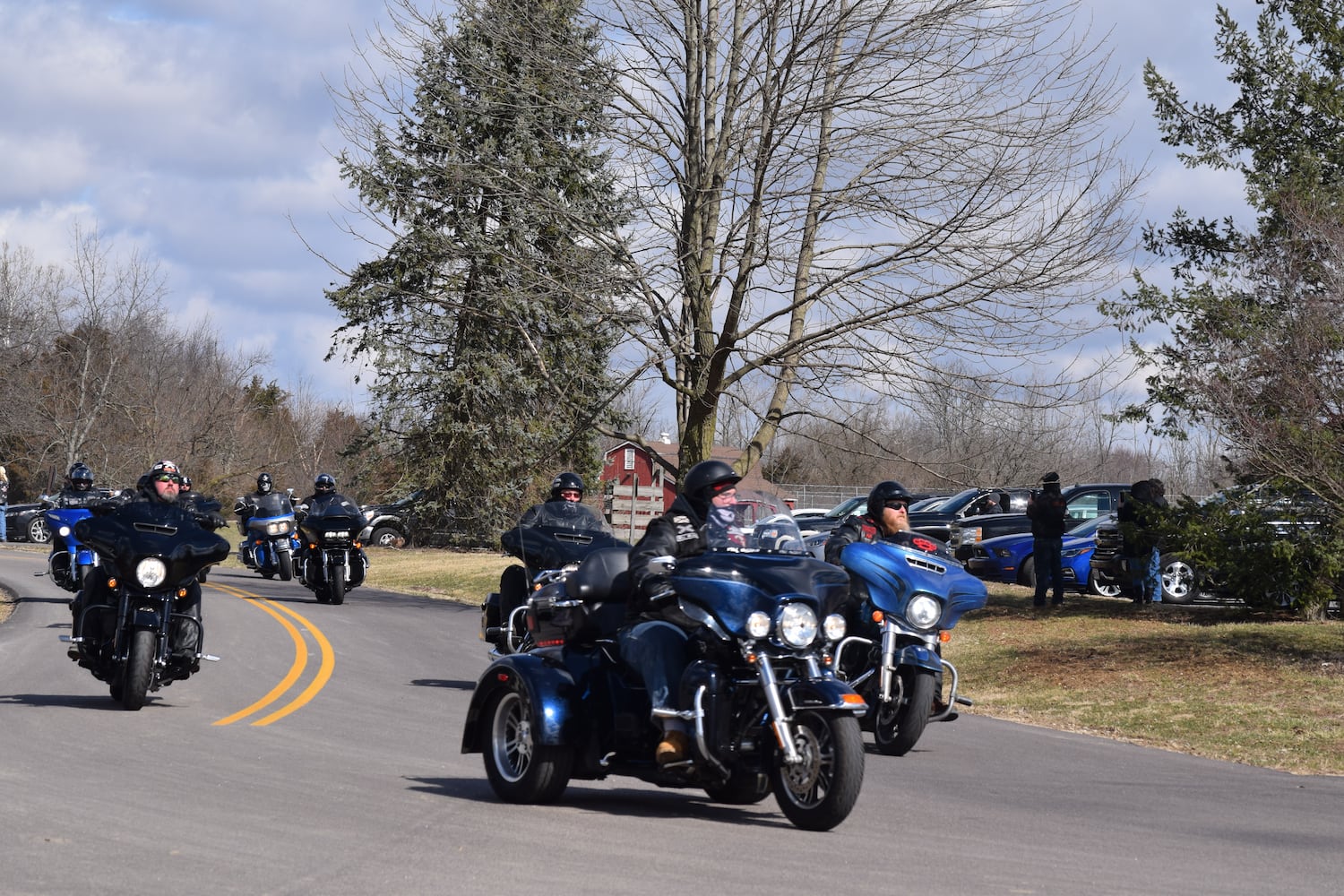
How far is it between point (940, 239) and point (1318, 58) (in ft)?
16.9

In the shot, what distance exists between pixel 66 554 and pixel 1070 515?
53.3 ft

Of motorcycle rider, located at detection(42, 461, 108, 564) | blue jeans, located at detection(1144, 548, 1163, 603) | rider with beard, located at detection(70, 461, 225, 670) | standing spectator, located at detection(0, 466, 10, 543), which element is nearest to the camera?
rider with beard, located at detection(70, 461, 225, 670)

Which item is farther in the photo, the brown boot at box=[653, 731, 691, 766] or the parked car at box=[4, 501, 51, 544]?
the parked car at box=[4, 501, 51, 544]

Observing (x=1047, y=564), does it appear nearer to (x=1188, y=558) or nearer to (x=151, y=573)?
(x=1188, y=558)

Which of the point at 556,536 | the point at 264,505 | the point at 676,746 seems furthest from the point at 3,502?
the point at 676,746

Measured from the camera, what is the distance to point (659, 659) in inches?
292

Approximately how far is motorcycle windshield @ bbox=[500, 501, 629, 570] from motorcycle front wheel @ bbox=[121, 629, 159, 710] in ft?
9.42

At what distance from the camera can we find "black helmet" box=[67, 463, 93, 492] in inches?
790

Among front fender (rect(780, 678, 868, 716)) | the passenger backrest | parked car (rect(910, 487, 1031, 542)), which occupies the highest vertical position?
parked car (rect(910, 487, 1031, 542))

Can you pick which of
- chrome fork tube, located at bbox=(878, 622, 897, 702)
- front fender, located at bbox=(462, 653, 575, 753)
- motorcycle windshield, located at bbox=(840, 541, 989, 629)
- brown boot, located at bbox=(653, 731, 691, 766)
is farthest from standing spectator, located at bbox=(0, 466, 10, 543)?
brown boot, located at bbox=(653, 731, 691, 766)

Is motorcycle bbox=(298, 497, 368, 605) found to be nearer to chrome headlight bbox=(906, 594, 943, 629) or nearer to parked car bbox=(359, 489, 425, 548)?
chrome headlight bbox=(906, 594, 943, 629)

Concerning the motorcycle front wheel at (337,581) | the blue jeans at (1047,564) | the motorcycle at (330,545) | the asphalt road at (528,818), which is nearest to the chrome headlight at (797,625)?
the asphalt road at (528,818)

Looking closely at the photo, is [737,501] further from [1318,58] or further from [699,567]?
[1318,58]

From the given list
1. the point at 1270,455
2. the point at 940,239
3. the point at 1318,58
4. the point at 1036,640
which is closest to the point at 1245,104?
the point at 1318,58
